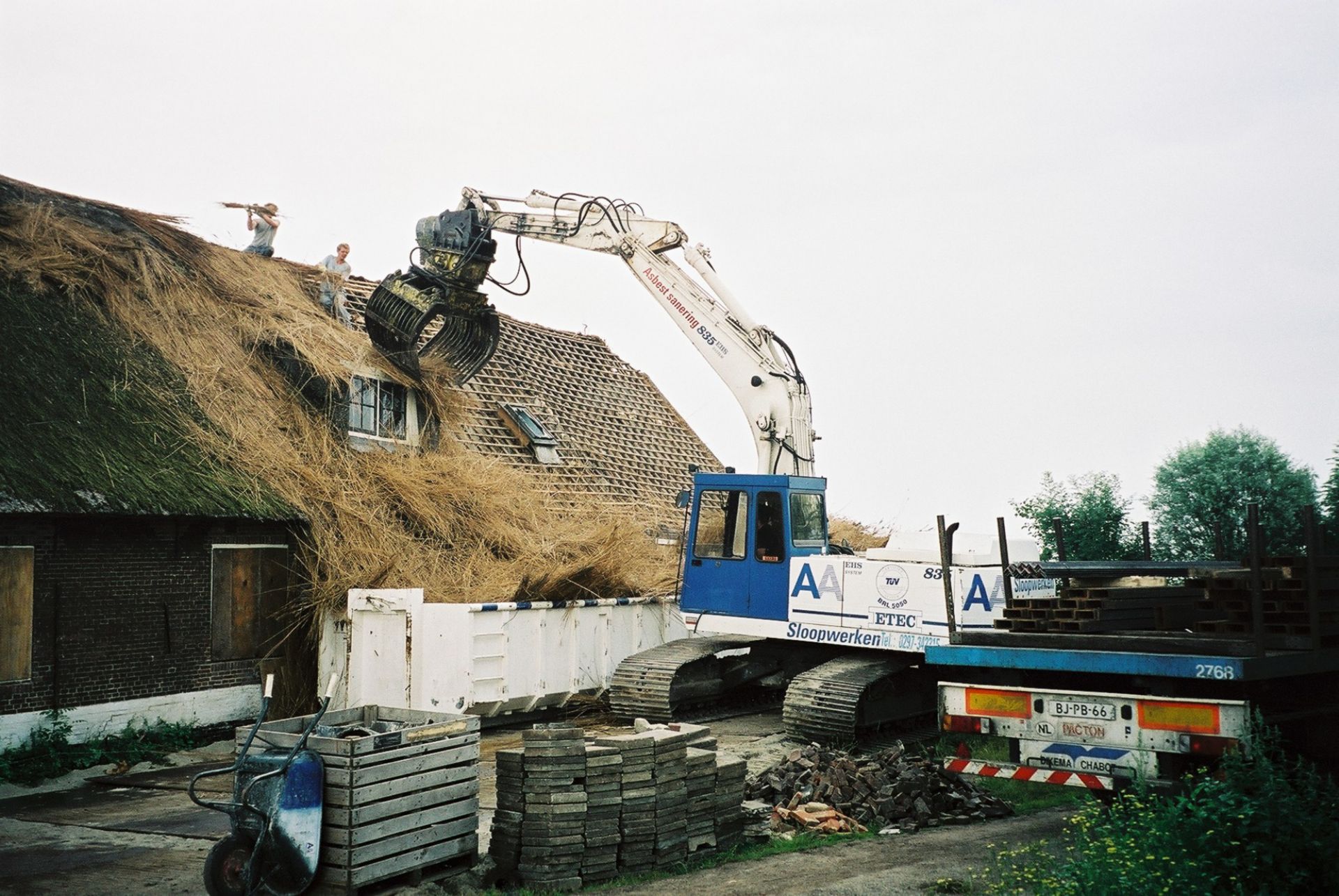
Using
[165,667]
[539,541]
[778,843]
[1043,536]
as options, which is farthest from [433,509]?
[1043,536]

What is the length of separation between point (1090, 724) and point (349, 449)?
11351mm

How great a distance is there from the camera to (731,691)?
1507 centimetres

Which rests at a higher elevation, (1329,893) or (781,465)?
(781,465)

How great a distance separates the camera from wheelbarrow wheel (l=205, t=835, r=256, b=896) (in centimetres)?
688

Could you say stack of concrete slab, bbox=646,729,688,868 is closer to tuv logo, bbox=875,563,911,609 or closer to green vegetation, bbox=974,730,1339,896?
green vegetation, bbox=974,730,1339,896

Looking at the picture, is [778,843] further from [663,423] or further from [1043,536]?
[663,423]

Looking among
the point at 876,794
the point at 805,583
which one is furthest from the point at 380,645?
the point at 876,794

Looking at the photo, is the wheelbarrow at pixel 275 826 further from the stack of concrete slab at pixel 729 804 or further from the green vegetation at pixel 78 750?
the green vegetation at pixel 78 750

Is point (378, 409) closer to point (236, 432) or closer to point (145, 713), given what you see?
point (236, 432)

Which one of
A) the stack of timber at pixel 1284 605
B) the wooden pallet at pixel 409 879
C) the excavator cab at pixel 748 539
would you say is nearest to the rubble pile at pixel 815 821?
the wooden pallet at pixel 409 879

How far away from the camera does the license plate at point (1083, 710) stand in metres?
7.88

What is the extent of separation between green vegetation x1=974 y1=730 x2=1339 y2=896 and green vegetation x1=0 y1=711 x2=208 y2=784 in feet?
30.1

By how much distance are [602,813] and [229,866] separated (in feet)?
7.49

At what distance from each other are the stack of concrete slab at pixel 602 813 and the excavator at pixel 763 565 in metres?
4.67
